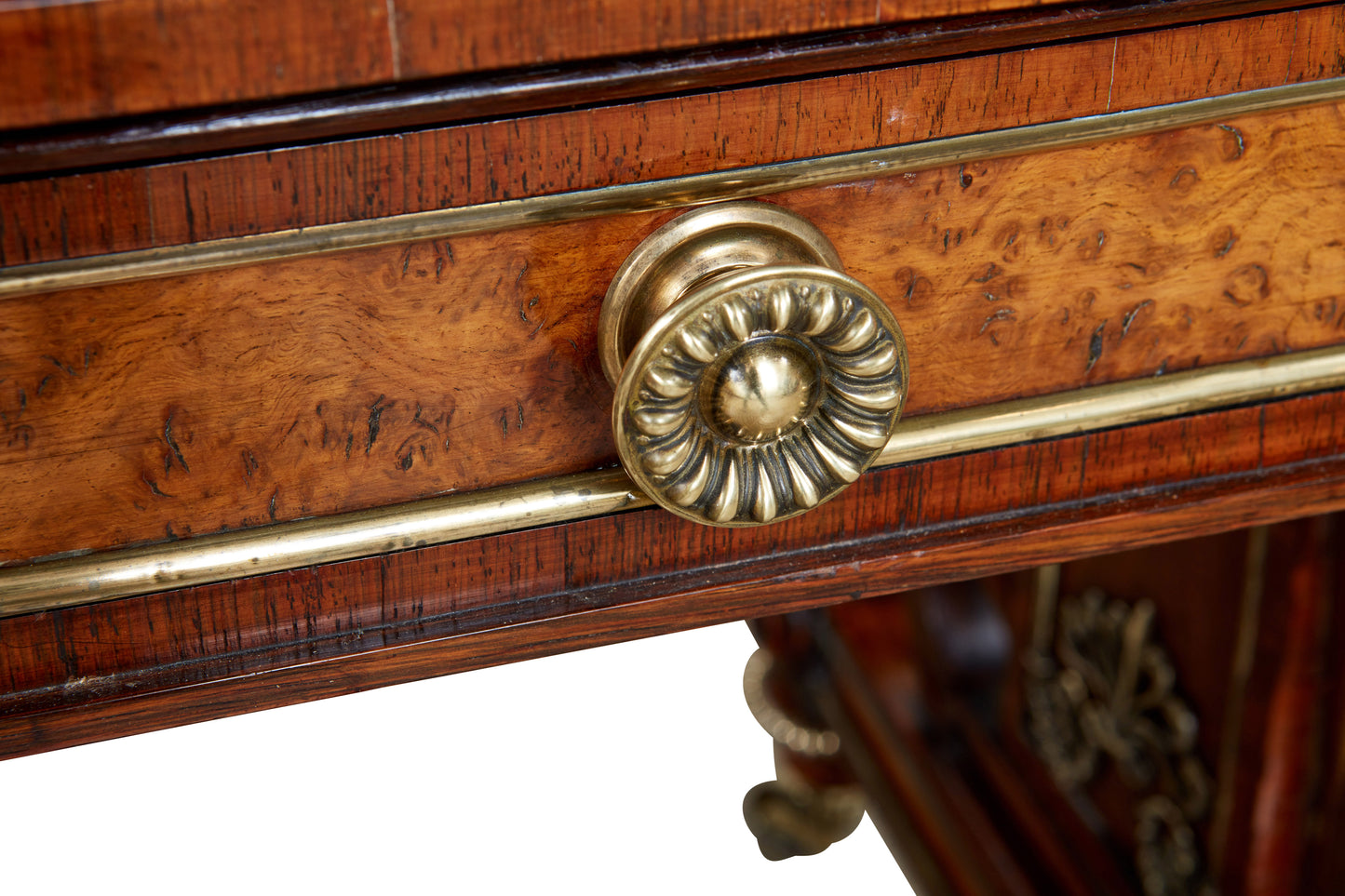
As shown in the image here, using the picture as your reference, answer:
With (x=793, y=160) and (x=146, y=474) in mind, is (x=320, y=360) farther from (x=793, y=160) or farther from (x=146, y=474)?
(x=793, y=160)

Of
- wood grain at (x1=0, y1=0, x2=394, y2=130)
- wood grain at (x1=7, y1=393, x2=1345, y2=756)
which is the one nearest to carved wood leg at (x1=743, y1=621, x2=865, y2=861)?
wood grain at (x1=7, y1=393, x2=1345, y2=756)

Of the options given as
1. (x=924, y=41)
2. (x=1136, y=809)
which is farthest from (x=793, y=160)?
(x=1136, y=809)

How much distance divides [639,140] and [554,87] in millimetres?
36

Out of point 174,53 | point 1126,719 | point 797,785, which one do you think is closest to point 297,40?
point 174,53

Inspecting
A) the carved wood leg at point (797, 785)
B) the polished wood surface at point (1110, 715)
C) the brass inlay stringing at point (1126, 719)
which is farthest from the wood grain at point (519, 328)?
the carved wood leg at point (797, 785)

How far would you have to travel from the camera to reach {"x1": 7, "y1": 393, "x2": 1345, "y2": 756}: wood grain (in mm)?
459

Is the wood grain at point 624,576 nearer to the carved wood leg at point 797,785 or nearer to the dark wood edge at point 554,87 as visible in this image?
the dark wood edge at point 554,87

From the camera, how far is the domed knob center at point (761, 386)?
0.43 m

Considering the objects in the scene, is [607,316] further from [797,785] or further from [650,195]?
[797,785]

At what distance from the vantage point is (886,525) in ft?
1.73

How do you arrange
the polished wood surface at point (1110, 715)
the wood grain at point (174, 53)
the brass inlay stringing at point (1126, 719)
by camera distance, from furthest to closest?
the brass inlay stringing at point (1126, 719) → the polished wood surface at point (1110, 715) → the wood grain at point (174, 53)

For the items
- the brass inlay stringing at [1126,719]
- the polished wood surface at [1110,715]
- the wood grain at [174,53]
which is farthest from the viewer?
the brass inlay stringing at [1126,719]

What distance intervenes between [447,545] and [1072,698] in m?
0.70

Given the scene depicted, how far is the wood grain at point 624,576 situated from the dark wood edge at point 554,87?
6.3 inches
